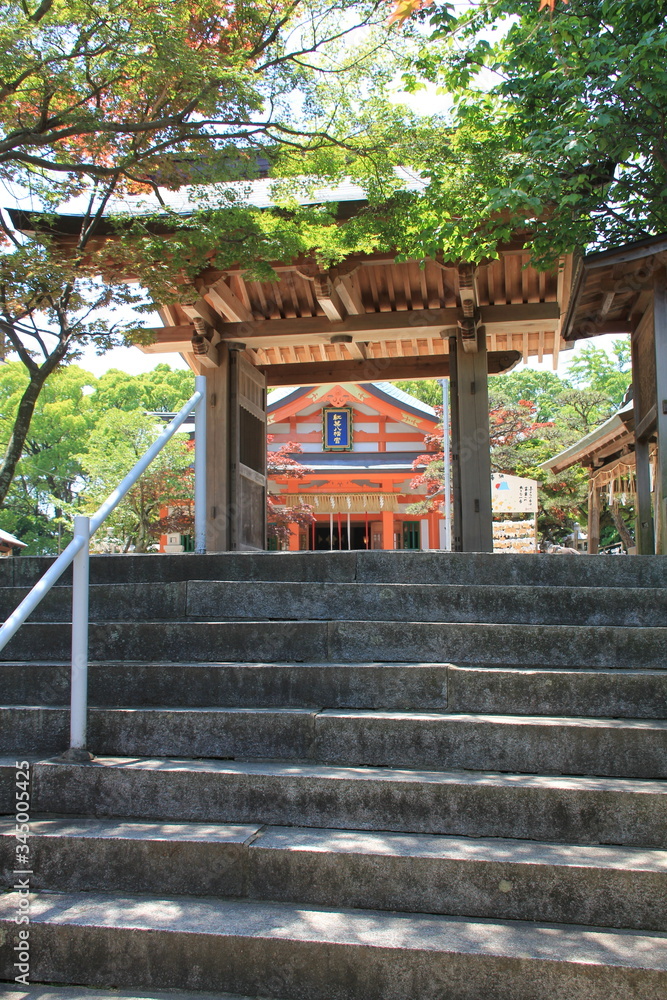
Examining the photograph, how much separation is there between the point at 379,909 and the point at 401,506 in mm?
18630

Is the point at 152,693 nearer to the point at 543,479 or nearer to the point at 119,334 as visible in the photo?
the point at 119,334

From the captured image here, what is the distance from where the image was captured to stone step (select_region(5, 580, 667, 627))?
376 cm

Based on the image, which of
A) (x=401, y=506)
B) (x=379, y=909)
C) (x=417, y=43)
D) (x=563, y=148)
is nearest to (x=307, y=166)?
(x=417, y=43)

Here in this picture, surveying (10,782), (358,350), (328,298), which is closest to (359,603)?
(10,782)

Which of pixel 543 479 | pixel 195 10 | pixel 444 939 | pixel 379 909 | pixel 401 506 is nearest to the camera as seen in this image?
pixel 444 939

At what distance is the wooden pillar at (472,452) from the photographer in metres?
7.95

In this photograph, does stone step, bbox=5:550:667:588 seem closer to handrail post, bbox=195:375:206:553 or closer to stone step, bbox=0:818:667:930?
handrail post, bbox=195:375:206:553

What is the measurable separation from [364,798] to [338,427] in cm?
1706

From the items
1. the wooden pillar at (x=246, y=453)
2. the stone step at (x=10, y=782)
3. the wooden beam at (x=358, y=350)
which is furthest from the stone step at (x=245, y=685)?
the wooden beam at (x=358, y=350)

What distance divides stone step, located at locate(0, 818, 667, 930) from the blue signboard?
668 inches

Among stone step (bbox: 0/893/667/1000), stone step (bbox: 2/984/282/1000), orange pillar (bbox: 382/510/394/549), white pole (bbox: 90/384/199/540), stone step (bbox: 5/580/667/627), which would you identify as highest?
orange pillar (bbox: 382/510/394/549)

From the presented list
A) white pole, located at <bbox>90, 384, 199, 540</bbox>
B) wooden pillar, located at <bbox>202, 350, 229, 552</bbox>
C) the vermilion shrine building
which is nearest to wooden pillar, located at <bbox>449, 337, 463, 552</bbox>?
wooden pillar, located at <bbox>202, 350, 229, 552</bbox>

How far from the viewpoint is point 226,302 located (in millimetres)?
8031

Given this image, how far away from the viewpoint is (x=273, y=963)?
2156 mm
